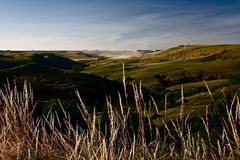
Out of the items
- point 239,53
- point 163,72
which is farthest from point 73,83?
point 239,53

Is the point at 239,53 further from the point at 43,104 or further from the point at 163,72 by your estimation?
the point at 43,104

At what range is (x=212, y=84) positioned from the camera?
284 ft

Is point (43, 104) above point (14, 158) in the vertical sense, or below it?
below

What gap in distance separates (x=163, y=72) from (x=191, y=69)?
9287 millimetres

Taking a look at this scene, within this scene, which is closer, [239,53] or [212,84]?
[212,84]

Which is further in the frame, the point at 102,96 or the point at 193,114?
the point at 102,96

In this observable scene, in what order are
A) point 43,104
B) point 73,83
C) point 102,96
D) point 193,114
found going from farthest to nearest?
1. point 73,83
2. point 102,96
3. point 193,114
4. point 43,104

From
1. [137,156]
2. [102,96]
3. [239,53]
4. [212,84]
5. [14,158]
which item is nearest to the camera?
[137,156]

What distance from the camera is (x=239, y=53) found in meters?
170

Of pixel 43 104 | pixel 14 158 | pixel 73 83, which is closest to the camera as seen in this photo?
pixel 14 158

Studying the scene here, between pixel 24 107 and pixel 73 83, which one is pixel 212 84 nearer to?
pixel 73 83

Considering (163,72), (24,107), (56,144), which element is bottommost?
(163,72)

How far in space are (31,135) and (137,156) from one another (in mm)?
2747

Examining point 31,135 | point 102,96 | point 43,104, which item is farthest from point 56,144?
point 102,96
